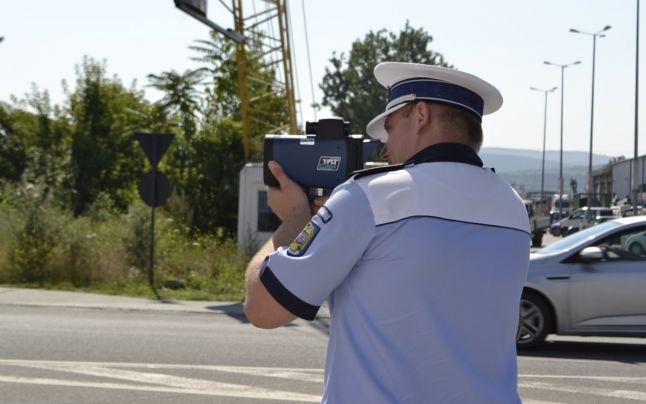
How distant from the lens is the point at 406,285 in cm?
257

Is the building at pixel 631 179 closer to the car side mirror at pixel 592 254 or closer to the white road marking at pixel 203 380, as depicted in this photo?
the car side mirror at pixel 592 254

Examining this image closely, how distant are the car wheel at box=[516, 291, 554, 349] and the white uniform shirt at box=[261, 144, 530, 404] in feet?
29.5

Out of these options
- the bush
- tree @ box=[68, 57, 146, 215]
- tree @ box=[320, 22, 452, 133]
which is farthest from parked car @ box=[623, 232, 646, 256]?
tree @ box=[320, 22, 452, 133]

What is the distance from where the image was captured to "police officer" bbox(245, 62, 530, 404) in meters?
2.57

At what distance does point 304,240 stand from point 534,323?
30.4ft

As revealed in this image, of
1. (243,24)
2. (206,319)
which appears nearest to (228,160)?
(243,24)

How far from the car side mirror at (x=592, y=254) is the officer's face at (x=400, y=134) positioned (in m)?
9.21

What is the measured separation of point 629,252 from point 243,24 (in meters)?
22.9

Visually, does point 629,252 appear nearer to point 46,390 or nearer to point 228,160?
point 46,390

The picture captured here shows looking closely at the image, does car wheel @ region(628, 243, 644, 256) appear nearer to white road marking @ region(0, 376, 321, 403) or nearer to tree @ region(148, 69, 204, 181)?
white road marking @ region(0, 376, 321, 403)

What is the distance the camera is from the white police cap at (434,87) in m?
2.73

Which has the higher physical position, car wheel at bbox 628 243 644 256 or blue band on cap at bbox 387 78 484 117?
blue band on cap at bbox 387 78 484 117

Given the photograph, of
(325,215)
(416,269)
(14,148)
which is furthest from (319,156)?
(14,148)

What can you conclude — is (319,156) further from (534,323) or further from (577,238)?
(577,238)
